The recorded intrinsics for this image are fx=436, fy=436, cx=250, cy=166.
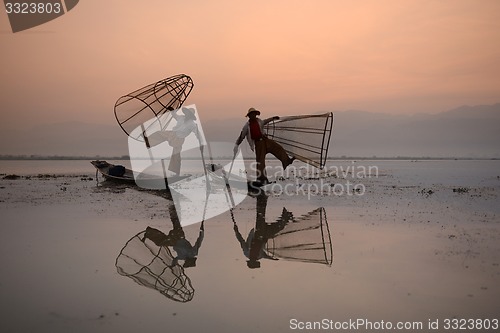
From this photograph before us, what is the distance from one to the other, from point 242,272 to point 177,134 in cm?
984

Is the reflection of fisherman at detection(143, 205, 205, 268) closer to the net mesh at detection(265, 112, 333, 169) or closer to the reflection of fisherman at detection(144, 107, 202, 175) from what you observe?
the reflection of fisherman at detection(144, 107, 202, 175)

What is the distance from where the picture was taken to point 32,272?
5816mm

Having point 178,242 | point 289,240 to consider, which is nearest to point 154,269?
point 178,242

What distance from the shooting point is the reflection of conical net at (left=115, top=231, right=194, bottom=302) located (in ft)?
16.7

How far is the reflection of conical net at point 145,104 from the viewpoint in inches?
611

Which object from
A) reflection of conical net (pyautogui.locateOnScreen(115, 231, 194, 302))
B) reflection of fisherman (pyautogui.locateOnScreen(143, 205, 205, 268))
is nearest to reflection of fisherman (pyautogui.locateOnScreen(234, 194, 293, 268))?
reflection of fisherman (pyautogui.locateOnScreen(143, 205, 205, 268))

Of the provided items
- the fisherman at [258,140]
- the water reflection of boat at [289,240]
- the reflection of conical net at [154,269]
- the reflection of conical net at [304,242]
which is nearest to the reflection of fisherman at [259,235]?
the water reflection of boat at [289,240]

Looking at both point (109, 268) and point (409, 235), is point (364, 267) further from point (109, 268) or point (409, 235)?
point (109, 268)

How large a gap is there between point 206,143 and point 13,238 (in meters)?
7.73

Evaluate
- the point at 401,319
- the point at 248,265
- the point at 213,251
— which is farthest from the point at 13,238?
the point at 401,319

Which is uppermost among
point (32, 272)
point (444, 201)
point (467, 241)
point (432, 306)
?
point (32, 272)

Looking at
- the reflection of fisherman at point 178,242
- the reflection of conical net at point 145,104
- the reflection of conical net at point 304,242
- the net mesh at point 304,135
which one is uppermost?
the reflection of conical net at point 145,104

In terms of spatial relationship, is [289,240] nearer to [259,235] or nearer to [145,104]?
[259,235]

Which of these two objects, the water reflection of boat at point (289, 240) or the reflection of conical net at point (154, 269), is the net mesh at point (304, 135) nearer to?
the water reflection of boat at point (289, 240)
